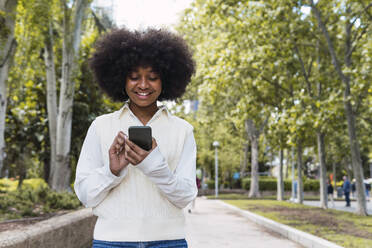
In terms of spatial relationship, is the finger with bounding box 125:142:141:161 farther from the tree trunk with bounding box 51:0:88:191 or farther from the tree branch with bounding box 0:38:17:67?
the tree trunk with bounding box 51:0:88:191

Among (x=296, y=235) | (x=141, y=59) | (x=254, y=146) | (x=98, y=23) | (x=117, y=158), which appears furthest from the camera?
(x=254, y=146)

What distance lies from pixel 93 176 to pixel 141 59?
0.77 meters

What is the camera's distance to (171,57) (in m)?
2.46

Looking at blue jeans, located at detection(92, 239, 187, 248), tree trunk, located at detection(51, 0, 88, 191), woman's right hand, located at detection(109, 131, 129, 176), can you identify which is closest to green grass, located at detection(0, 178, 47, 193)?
tree trunk, located at detection(51, 0, 88, 191)

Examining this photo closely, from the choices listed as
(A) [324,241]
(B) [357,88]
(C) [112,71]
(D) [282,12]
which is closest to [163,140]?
(C) [112,71]

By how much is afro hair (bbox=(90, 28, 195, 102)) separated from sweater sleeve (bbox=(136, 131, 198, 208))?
0.54m

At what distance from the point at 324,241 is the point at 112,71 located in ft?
21.8

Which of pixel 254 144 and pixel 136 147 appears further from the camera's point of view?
pixel 254 144

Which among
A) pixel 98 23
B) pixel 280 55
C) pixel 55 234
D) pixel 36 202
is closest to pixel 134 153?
pixel 55 234

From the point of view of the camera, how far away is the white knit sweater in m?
1.88

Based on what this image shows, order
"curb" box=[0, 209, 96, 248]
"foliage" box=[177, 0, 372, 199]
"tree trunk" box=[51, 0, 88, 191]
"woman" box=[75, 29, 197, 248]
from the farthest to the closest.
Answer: "foliage" box=[177, 0, 372, 199], "tree trunk" box=[51, 0, 88, 191], "curb" box=[0, 209, 96, 248], "woman" box=[75, 29, 197, 248]

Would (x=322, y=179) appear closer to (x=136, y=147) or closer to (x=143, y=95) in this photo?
(x=143, y=95)

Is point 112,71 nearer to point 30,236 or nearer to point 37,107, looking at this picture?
point 30,236

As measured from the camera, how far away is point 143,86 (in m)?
2.21
